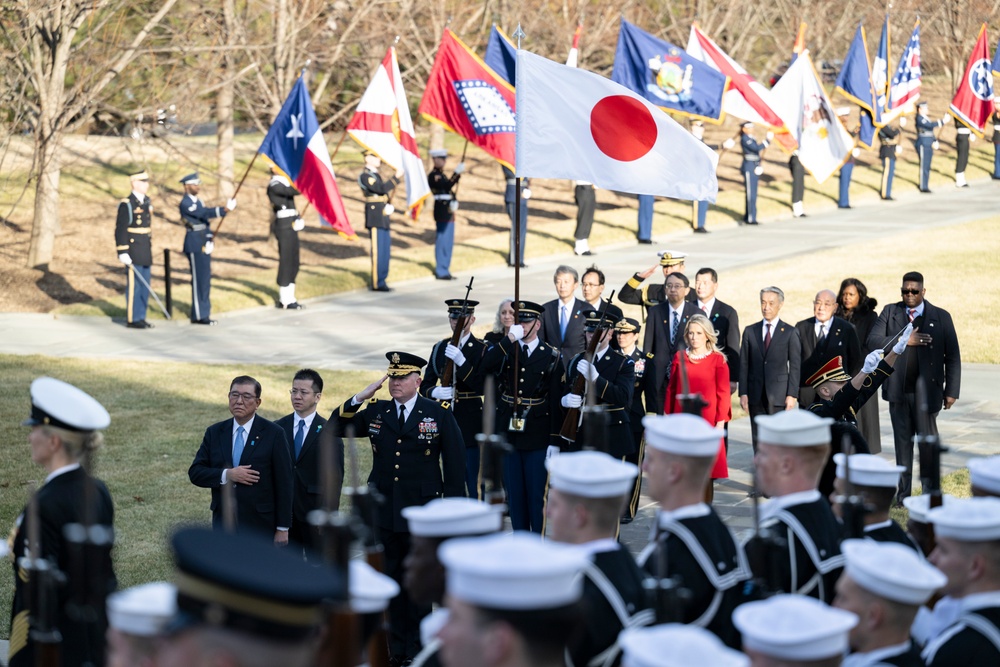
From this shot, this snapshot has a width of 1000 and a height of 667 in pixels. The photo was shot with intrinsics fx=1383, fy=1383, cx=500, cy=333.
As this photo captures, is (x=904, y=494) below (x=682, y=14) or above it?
below

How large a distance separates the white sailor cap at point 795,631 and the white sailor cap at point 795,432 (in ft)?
5.08

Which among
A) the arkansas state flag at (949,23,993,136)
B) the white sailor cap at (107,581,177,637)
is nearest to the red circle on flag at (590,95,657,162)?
the white sailor cap at (107,581,177,637)

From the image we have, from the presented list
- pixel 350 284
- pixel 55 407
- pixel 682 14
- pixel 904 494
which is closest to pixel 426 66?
pixel 350 284

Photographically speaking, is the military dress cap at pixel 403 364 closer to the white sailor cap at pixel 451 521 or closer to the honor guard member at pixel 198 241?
the white sailor cap at pixel 451 521

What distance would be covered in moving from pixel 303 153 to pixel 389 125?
152cm

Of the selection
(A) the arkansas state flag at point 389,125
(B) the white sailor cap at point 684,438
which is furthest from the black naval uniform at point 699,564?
(A) the arkansas state flag at point 389,125

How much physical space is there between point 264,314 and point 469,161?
1790 centimetres

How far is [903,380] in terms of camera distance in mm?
11242

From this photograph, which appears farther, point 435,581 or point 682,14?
point 682,14

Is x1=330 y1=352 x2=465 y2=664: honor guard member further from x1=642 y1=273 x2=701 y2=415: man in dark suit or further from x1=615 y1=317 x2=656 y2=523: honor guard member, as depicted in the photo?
x1=642 y1=273 x2=701 y2=415: man in dark suit

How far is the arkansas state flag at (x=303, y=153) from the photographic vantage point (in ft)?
56.6

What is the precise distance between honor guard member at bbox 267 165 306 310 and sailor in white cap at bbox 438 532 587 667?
17.7 metres

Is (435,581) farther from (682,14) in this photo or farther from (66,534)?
(682,14)

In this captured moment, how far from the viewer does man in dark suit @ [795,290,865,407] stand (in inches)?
445
